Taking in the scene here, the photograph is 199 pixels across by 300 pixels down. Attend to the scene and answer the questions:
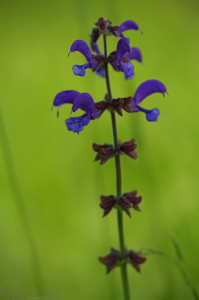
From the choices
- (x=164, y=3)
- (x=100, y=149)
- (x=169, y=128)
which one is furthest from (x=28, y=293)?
(x=164, y=3)

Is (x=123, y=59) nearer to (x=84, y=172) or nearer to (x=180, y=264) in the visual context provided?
(x=180, y=264)

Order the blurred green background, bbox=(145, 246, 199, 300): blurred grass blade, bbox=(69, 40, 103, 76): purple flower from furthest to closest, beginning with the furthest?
the blurred green background < bbox=(69, 40, 103, 76): purple flower < bbox=(145, 246, 199, 300): blurred grass blade

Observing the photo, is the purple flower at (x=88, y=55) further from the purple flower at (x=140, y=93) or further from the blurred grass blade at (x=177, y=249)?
the blurred grass blade at (x=177, y=249)

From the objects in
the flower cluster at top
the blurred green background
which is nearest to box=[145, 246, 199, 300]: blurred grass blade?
the blurred green background

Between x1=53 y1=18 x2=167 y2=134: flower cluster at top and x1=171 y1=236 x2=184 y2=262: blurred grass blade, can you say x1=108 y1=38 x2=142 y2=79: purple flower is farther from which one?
x1=171 y1=236 x2=184 y2=262: blurred grass blade

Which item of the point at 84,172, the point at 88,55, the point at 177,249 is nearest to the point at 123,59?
the point at 88,55

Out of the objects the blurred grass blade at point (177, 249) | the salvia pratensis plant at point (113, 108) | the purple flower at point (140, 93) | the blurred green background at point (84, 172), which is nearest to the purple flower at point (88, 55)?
the salvia pratensis plant at point (113, 108)

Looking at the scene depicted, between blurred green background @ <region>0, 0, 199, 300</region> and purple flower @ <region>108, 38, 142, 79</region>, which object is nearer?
Answer: purple flower @ <region>108, 38, 142, 79</region>
